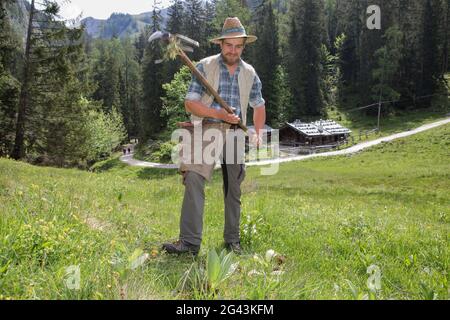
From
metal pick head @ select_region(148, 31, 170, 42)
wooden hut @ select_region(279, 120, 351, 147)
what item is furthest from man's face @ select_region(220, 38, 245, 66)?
wooden hut @ select_region(279, 120, 351, 147)

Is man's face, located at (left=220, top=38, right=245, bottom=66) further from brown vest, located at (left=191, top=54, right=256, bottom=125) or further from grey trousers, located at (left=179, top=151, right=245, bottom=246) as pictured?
grey trousers, located at (left=179, top=151, right=245, bottom=246)

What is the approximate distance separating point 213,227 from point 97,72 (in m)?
99.0

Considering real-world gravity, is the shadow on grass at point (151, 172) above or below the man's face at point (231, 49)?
below

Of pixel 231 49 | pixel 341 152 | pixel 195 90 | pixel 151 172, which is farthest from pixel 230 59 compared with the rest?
pixel 341 152

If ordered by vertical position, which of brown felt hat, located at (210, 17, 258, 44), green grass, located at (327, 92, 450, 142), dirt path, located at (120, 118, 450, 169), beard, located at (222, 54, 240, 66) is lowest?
dirt path, located at (120, 118, 450, 169)

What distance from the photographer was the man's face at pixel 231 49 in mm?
5258

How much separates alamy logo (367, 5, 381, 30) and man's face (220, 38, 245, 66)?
74283 mm

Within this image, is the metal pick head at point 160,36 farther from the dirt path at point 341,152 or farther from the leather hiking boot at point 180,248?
the dirt path at point 341,152

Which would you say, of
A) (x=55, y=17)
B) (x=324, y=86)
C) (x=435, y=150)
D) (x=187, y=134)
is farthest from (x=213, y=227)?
(x=324, y=86)

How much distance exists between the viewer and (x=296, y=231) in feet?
20.7

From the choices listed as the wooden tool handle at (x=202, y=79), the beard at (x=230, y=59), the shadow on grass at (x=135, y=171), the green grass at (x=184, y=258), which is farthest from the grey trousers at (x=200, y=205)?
the shadow on grass at (x=135, y=171)

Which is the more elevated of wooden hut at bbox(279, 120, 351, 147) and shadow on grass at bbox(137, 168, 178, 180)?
wooden hut at bbox(279, 120, 351, 147)

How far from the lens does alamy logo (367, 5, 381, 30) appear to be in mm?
72062
